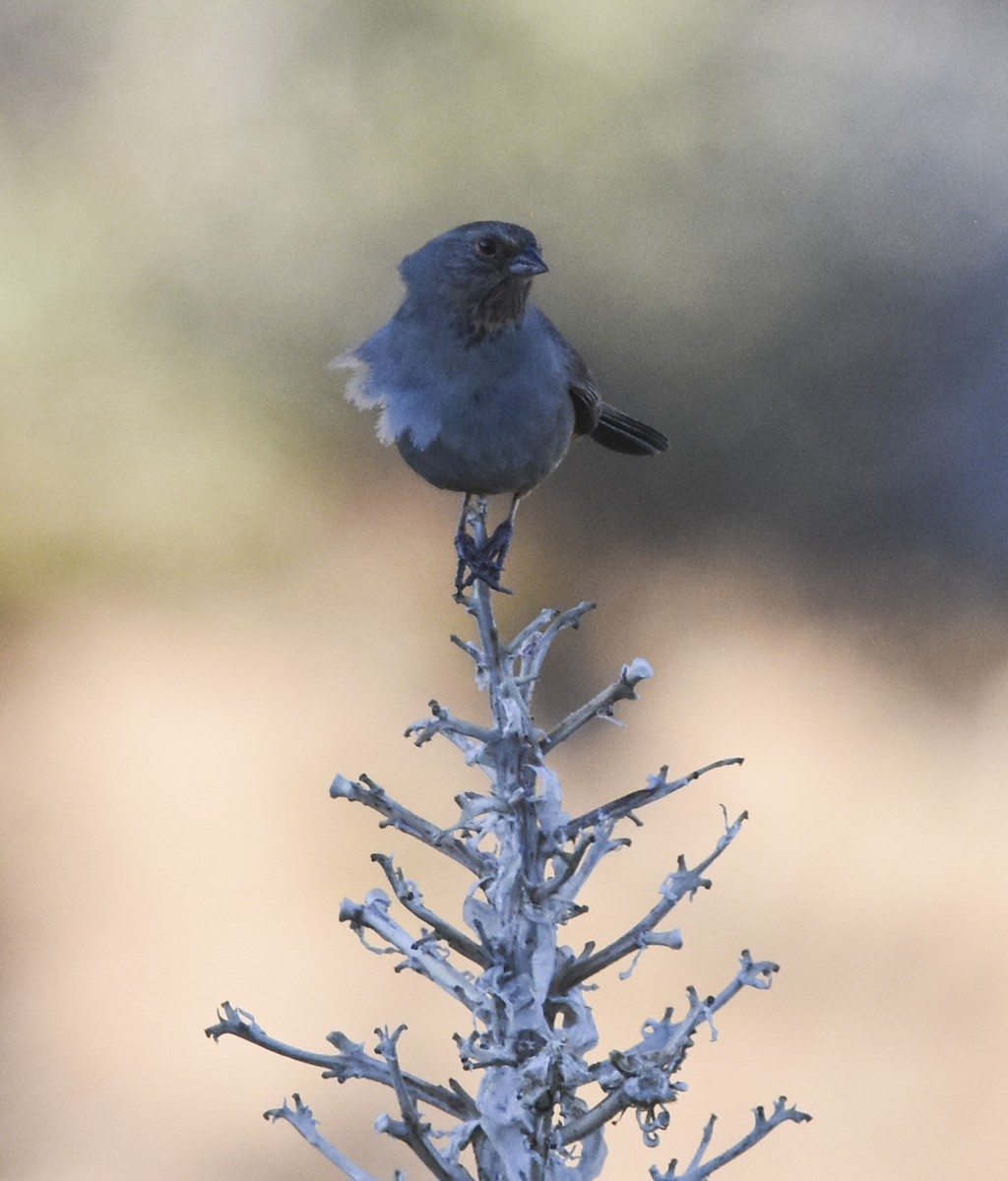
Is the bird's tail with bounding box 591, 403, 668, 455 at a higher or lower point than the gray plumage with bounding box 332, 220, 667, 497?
higher

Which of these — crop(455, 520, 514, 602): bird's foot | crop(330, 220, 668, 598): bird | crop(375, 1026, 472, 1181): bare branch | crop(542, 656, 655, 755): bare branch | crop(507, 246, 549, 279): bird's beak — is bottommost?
crop(375, 1026, 472, 1181): bare branch

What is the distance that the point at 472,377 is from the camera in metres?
2.92

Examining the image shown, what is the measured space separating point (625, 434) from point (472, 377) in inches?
29.7

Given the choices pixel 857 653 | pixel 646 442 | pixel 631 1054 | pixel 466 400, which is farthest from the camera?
pixel 857 653

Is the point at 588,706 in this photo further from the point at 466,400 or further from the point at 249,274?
the point at 249,274

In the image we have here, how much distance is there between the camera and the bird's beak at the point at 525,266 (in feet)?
9.74

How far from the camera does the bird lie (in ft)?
9.29

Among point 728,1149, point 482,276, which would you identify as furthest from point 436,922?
point 482,276

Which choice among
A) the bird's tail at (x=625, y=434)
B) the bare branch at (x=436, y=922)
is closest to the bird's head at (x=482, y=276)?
the bird's tail at (x=625, y=434)

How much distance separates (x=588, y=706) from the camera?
1.98 m

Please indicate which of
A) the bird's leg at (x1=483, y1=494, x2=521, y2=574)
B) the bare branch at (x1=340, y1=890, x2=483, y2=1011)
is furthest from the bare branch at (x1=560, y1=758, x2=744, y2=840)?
the bird's leg at (x1=483, y1=494, x2=521, y2=574)

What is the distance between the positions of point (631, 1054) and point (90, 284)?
593cm

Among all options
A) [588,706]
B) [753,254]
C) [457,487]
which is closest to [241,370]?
[753,254]

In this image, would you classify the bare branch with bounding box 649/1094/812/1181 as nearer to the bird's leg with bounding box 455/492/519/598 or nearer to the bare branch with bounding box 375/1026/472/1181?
the bare branch with bounding box 375/1026/472/1181
